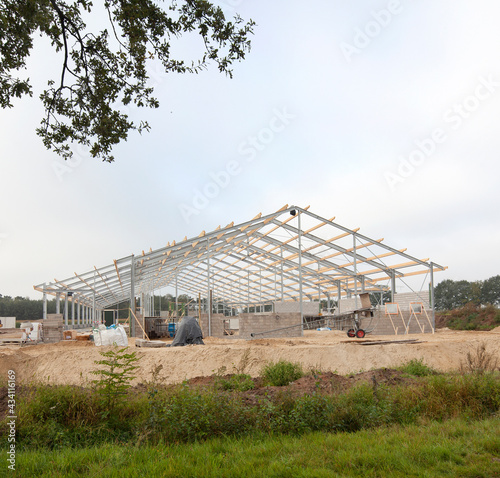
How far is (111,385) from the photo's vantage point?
570 cm

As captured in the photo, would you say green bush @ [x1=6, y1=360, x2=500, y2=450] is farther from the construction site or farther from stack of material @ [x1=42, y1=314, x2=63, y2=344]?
stack of material @ [x1=42, y1=314, x2=63, y2=344]

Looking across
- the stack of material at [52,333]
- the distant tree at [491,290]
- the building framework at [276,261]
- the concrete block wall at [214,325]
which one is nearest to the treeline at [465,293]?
the distant tree at [491,290]

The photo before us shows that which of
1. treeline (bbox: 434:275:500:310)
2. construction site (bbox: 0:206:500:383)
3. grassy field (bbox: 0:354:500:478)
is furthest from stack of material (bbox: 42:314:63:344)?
treeline (bbox: 434:275:500:310)

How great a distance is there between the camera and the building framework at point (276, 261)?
2156cm

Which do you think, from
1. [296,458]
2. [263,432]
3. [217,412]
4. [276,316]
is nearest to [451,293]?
[276,316]

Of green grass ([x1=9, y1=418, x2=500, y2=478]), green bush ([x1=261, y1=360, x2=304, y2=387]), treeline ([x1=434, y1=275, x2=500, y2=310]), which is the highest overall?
treeline ([x1=434, y1=275, x2=500, y2=310])

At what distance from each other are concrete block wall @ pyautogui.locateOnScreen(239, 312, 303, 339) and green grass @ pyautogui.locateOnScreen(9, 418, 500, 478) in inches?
616

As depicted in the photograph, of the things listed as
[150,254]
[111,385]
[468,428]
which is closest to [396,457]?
[468,428]

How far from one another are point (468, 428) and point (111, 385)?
4.33 metres

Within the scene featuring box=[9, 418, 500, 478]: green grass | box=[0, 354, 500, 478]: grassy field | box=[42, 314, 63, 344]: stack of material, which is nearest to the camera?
box=[9, 418, 500, 478]: green grass

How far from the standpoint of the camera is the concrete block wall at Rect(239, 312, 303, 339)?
20.7 metres

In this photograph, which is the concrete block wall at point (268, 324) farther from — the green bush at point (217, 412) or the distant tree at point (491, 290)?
the distant tree at point (491, 290)

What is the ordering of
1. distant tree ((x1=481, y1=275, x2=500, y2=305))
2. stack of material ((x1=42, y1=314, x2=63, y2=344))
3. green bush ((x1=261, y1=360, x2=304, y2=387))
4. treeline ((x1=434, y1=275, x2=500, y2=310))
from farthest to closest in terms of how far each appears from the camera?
1. distant tree ((x1=481, y1=275, x2=500, y2=305))
2. treeline ((x1=434, y1=275, x2=500, y2=310))
3. stack of material ((x1=42, y1=314, x2=63, y2=344))
4. green bush ((x1=261, y1=360, x2=304, y2=387))

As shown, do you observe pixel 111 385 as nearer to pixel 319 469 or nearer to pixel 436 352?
pixel 319 469
